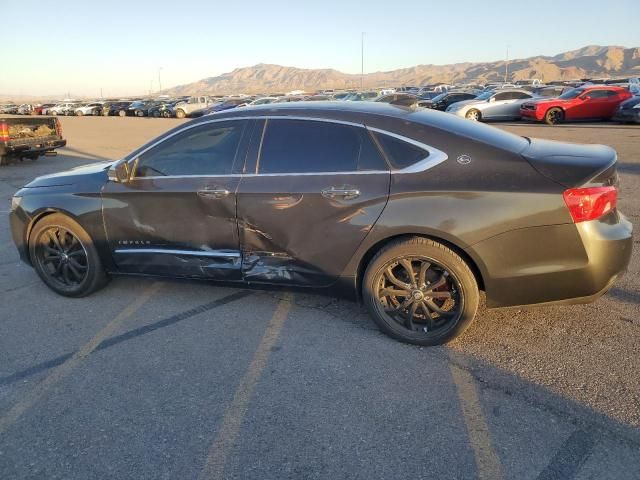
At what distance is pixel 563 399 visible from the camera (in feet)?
9.23

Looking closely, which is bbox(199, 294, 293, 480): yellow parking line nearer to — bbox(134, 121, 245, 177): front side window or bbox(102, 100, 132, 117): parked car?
bbox(134, 121, 245, 177): front side window

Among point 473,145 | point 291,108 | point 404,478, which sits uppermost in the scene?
point 291,108

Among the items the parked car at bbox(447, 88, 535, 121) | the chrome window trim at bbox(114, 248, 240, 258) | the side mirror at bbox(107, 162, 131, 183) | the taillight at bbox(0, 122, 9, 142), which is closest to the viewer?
the chrome window trim at bbox(114, 248, 240, 258)

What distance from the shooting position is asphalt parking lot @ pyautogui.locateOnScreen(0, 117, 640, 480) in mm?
2422

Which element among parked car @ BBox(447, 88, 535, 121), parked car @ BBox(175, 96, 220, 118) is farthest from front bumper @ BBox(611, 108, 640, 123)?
parked car @ BBox(175, 96, 220, 118)

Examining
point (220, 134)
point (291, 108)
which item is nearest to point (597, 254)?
point (291, 108)

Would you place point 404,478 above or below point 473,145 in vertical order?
below

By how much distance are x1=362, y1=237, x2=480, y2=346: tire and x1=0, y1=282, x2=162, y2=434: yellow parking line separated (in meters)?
2.02

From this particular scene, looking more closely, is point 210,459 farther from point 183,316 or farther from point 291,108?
point 291,108

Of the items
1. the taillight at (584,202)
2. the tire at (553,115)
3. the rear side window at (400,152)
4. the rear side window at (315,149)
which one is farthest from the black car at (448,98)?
the taillight at (584,202)

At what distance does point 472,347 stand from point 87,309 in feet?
10.5

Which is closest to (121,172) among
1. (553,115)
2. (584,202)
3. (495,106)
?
(584,202)

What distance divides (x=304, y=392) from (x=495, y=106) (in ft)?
78.0

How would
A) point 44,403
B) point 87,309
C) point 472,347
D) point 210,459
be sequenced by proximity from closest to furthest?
point 210,459
point 44,403
point 472,347
point 87,309
